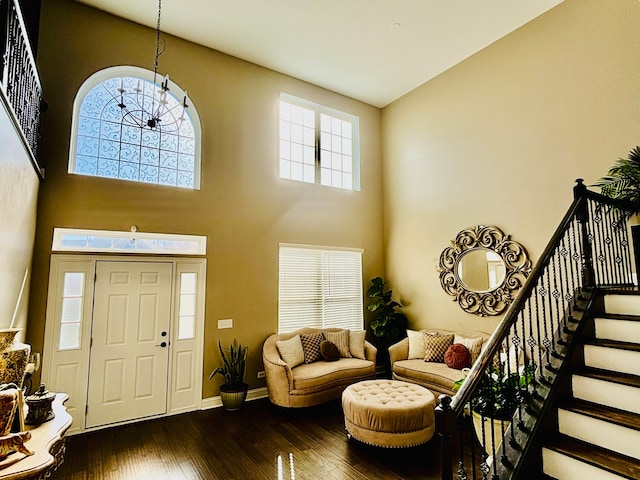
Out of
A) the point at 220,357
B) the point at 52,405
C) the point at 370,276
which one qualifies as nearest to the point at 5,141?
the point at 52,405

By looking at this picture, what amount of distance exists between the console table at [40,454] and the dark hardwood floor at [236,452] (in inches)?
48.5

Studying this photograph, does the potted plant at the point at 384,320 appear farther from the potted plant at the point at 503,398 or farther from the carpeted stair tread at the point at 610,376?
the carpeted stair tread at the point at 610,376

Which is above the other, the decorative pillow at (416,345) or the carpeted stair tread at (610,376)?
the carpeted stair tread at (610,376)

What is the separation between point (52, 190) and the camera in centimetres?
438

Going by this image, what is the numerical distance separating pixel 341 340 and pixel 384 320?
35.0 inches

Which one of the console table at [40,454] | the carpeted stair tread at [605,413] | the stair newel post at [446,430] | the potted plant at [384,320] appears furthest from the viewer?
the potted plant at [384,320]

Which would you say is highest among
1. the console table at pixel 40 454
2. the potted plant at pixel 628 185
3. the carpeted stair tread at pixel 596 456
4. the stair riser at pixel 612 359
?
the potted plant at pixel 628 185

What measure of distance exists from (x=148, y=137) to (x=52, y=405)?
375 cm

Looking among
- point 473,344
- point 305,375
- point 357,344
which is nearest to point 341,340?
point 357,344

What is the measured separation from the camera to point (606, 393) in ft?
8.67

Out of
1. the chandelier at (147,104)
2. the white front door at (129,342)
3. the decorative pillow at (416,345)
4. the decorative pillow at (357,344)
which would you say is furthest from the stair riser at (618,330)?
the chandelier at (147,104)

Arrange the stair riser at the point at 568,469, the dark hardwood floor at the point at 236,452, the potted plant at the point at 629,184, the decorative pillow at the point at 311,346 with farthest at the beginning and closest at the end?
the decorative pillow at the point at 311,346 → the potted plant at the point at 629,184 → the dark hardwood floor at the point at 236,452 → the stair riser at the point at 568,469

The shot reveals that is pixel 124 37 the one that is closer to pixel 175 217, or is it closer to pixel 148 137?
pixel 148 137

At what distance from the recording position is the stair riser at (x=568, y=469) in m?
2.23
